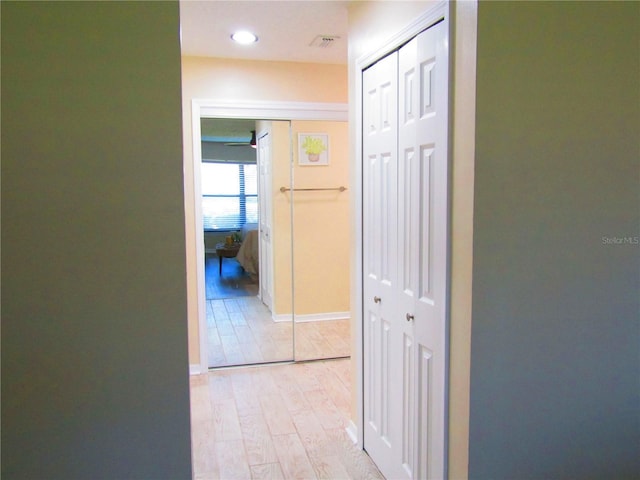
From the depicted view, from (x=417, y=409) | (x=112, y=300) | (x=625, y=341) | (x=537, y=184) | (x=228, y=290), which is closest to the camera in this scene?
(x=112, y=300)

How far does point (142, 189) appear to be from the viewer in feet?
4.77

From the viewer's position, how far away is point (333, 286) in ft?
14.9

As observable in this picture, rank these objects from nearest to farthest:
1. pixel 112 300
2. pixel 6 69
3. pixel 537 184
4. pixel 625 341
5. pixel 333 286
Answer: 1. pixel 6 69
2. pixel 112 300
3. pixel 537 184
4. pixel 625 341
5. pixel 333 286

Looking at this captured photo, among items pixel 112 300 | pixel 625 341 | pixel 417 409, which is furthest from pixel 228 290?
pixel 625 341

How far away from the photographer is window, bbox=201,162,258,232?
3.88 m

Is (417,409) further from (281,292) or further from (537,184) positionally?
(281,292)

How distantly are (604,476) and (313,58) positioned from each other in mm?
3151

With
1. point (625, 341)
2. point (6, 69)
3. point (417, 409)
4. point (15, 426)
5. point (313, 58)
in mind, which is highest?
point (313, 58)

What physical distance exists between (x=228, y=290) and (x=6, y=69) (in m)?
2.87

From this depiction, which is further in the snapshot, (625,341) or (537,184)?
(625,341)

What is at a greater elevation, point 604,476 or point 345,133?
point 345,133

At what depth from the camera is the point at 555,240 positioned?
174cm

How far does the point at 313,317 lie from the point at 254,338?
553 mm

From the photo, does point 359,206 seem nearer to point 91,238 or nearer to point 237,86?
point 91,238
